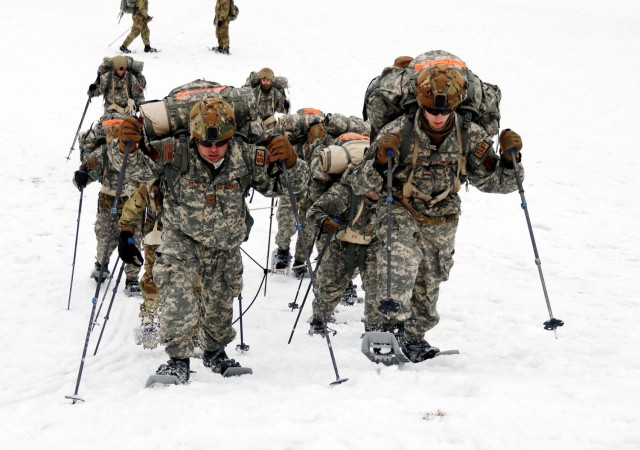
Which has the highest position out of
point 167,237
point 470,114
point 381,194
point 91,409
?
point 470,114

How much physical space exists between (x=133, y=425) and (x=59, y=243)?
23.9ft

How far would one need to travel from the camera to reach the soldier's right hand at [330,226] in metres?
7.47

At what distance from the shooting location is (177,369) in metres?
5.97

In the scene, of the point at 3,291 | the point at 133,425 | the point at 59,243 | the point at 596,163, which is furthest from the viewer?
the point at 596,163

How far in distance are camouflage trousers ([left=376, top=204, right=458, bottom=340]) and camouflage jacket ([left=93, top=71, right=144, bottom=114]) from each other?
26.4 feet

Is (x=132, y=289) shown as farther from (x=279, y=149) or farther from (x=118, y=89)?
(x=118, y=89)

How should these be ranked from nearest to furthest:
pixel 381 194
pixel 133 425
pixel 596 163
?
1. pixel 133 425
2. pixel 381 194
3. pixel 596 163

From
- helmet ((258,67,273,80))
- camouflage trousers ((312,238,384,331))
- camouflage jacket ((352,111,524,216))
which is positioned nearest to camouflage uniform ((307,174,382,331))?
camouflage trousers ((312,238,384,331))

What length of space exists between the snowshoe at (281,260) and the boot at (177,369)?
4823 mm

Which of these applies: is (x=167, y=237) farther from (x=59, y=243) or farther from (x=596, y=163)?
(x=596, y=163)

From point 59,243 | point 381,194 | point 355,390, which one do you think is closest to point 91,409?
point 355,390

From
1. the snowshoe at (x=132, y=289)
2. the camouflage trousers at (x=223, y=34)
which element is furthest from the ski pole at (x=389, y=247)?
the camouflage trousers at (x=223, y=34)

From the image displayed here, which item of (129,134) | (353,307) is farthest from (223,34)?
(129,134)

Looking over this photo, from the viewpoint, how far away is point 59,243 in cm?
1124
